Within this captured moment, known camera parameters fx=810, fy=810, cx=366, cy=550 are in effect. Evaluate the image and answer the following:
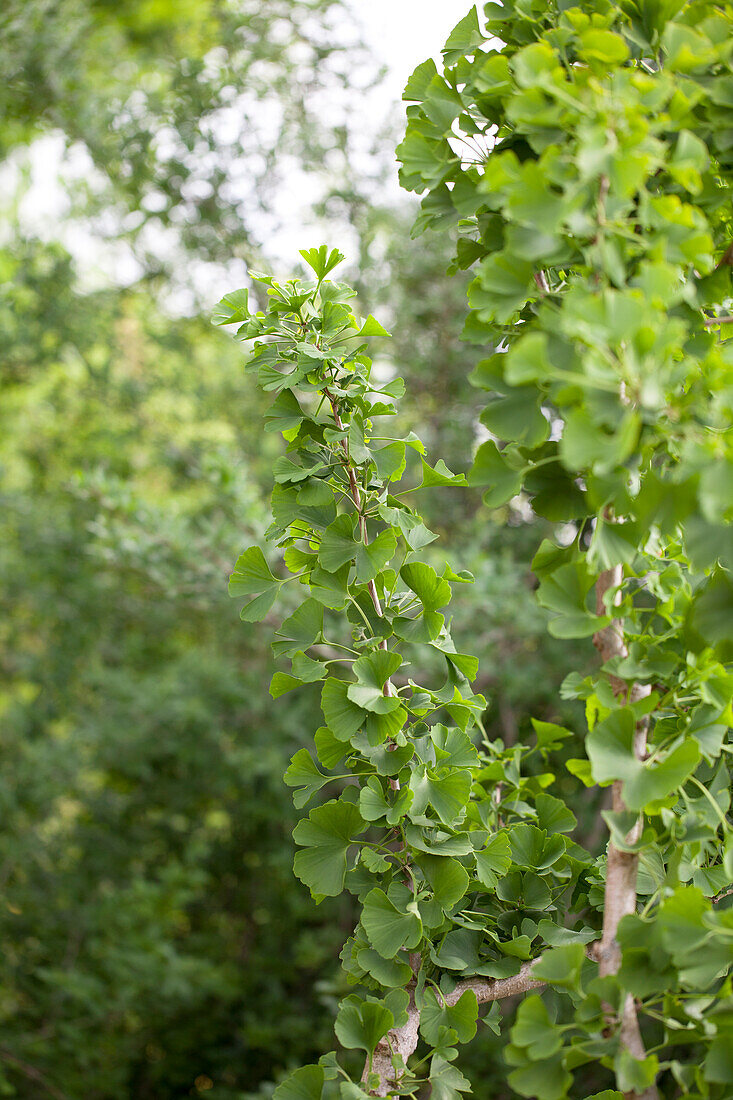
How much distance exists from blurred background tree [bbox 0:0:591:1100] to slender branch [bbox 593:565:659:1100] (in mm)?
1186

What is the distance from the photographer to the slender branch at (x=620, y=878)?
489 mm

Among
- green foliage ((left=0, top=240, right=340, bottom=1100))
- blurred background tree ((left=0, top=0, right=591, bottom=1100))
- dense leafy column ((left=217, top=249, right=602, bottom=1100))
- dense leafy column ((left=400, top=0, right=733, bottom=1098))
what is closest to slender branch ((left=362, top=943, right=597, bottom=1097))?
dense leafy column ((left=217, top=249, right=602, bottom=1100))

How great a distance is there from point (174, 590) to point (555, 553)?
1351 mm

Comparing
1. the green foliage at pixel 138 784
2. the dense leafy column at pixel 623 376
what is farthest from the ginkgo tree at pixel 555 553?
the green foliage at pixel 138 784

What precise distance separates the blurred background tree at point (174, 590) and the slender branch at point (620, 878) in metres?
1.19

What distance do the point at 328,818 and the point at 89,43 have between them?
3.12m

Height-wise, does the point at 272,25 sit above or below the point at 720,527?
below

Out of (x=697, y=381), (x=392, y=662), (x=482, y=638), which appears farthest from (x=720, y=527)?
(x=482, y=638)

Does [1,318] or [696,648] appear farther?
[1,318]

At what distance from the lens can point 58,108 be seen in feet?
8.24

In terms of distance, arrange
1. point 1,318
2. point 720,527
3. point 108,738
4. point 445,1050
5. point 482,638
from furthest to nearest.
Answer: point 1,318 → point 108,738 → point 482,638 → point 445,1050 → point 720,527

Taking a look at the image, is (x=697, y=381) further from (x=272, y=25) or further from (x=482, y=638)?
(x=272, y=25)

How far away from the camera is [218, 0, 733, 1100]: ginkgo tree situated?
43 cm

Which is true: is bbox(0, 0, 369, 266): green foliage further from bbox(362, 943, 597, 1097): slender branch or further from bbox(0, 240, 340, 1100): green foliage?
bbox(362, 943, 597, 1097): slender branch
